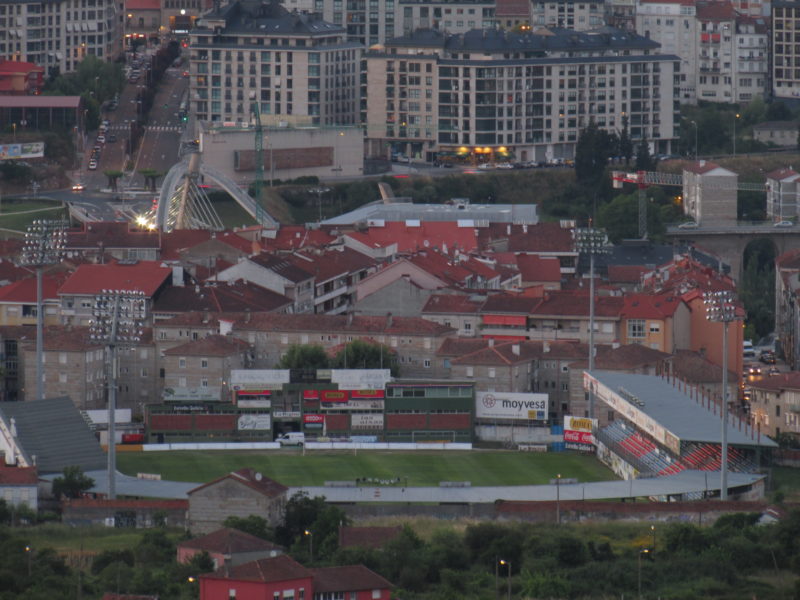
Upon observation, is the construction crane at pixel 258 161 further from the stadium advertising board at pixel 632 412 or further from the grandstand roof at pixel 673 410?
the stadium advertising board at pixel 632 412

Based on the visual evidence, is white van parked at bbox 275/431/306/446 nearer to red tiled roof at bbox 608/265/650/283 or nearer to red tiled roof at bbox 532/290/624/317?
red tiled roof at bbox 532/290/624/317

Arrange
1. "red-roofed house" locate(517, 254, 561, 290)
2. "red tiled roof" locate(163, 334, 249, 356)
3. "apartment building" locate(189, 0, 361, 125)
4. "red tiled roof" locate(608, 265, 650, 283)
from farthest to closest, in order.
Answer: "apartment building" locate(189, 0, 361, 125), "red tiled roof" locate(608, 265, 650, 283), "red-roofed house" locate(517, 254, 561, 290), "red tiled roof" locate(163, 334, 249, 356)

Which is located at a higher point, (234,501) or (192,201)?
(192,201)

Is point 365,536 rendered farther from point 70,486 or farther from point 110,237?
point 110,237

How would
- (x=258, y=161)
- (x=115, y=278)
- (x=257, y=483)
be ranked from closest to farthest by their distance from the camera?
(x=257, y=483) → (x=115, y=278) → (x=258, y=161)

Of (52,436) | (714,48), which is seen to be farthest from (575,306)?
(714,48)

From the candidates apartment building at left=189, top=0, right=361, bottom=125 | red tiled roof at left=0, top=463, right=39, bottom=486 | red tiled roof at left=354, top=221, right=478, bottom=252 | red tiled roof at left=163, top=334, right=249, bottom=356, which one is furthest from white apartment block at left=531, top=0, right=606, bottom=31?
red tiled roof at left=0, top=463, right=39, bottom=486

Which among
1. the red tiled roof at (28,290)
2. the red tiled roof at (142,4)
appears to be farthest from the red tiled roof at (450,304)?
the red tiled roof at (142,4)
